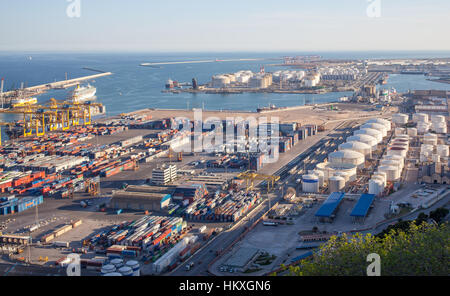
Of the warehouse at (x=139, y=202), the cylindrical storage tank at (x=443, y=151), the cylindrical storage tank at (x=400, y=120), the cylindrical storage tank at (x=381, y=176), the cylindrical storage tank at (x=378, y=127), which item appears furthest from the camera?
the cylindrical storage tank at (x=400, y=120)

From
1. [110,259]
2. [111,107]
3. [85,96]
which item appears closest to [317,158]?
[110,259]

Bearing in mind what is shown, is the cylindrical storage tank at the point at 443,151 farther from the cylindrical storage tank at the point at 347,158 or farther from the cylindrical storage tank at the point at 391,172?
the cylindrical storage tank at the point at 391,172

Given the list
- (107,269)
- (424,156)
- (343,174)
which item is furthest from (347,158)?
(107,269)

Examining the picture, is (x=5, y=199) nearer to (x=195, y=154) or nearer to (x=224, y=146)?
(x=195, y=154)

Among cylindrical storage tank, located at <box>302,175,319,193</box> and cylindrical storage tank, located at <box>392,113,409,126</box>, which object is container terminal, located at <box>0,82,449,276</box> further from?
cylindrical storage tank, located at <box>392,113,409,126</box>

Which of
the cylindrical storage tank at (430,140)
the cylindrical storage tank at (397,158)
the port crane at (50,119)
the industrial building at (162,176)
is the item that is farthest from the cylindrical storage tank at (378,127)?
the port crane at (50,119)

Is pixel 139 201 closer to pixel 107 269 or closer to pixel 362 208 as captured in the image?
pixel 107 269
